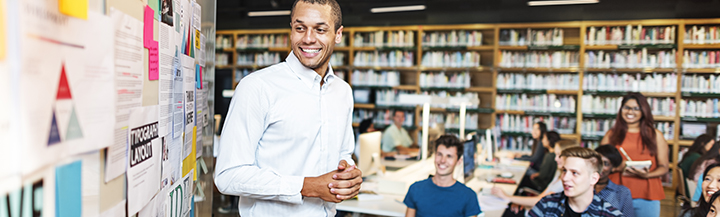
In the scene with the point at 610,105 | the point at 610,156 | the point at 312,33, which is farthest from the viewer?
the point at 610,105

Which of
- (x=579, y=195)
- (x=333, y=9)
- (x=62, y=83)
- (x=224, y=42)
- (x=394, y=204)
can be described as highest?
Result: (x=224, y=42)

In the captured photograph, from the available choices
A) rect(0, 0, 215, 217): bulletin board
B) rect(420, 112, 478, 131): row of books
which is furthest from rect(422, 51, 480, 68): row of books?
rect(0, 0, 215, 217): bulletin board

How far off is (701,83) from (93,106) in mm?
7209

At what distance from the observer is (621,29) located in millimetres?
6227

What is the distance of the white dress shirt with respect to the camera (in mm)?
1127

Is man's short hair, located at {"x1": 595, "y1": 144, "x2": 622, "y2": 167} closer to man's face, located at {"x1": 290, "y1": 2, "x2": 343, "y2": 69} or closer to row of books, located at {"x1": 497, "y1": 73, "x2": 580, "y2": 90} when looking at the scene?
man's face, located at {"x1": 290, "y1": 2, "x2": 343, "y2": 69}

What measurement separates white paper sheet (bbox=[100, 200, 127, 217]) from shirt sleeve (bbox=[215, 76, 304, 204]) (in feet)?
0.99

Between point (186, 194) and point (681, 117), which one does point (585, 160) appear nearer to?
A: point (186, 194)

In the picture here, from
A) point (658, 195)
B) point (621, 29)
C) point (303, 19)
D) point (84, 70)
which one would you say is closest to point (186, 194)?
point (303, 19)

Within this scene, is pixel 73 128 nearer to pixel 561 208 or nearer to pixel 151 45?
pixel 151 45

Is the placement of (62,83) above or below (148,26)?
below

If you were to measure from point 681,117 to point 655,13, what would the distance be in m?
1.45

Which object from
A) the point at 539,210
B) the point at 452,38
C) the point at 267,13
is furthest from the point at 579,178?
the point at 267,13

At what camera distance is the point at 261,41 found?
7953 mm
